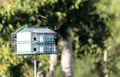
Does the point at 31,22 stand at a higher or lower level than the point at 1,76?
higher

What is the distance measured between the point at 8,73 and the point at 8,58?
1.24 metres

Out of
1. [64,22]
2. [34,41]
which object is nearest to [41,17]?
[64,22]

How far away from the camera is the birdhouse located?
920cm

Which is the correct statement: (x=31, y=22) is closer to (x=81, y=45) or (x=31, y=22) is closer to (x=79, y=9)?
(x=79, y=9)

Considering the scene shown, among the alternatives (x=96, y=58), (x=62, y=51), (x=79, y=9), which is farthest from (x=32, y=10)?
(x=96, y=58)

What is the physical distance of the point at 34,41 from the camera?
929 cm

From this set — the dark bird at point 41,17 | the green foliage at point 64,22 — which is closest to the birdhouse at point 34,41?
the green foliage at point 64,22

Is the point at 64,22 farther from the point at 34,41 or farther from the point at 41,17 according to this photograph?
the point at 34,41

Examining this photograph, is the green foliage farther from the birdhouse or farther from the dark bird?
the birdhouse

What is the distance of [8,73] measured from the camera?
44.8 feet

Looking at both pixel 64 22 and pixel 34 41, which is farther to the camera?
pixel 64 22

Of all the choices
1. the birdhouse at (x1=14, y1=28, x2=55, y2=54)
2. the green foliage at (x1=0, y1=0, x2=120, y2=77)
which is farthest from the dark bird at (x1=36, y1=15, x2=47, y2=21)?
the birdhouse at (x1=14, y1=28, x2=55, y2=54)

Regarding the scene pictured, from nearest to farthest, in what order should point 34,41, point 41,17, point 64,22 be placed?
1. point 34,41
2. point 41,17
3. point 64,22

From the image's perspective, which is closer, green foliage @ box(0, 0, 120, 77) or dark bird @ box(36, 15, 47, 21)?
green foliage @ box(0, 0, 120, 77)
